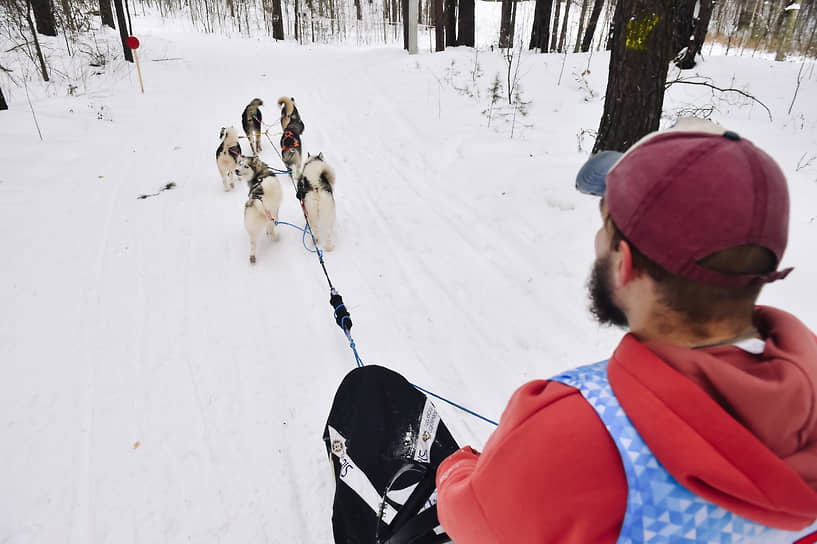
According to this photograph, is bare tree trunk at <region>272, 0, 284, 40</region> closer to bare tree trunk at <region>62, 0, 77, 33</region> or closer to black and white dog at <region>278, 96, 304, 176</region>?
bare tree trunk at <region>62, 0, 77, 33</region>

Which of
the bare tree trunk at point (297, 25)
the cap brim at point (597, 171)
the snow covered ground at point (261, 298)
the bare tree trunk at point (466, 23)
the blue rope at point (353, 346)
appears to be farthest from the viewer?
the bare tree trunk at point (297, 25)

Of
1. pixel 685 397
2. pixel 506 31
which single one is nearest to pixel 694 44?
pixel 506 31

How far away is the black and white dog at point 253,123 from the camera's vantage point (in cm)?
691

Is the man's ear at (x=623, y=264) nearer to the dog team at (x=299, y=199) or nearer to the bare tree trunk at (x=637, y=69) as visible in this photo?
the dog team at (x=299, y=199)

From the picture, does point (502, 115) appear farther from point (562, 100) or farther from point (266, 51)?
point (266, 51)

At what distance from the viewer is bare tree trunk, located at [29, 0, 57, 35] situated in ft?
39.0

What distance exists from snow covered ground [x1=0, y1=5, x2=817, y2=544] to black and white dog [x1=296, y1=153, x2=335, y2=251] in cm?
27

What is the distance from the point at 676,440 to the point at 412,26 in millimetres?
13719

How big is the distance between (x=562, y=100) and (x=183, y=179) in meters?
6.04

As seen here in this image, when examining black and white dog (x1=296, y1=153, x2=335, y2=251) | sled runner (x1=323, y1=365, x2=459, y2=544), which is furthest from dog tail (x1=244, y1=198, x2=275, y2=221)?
sled runner (x1=323, y1=365, x2=459, y2=544)

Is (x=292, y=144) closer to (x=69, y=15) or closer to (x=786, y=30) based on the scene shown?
(x=69, y=15)

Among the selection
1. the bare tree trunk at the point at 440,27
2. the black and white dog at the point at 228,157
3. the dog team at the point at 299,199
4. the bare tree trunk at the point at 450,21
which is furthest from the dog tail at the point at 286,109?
the bare tree trunk at the point at 450,21

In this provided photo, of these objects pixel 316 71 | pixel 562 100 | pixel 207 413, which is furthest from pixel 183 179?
pixel 316 71

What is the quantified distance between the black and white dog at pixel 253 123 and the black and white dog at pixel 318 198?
10.9ft
